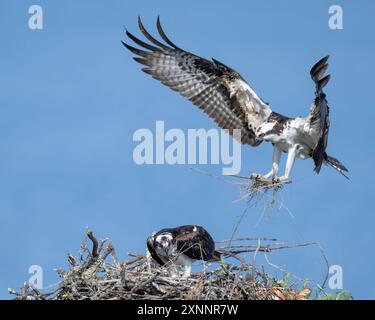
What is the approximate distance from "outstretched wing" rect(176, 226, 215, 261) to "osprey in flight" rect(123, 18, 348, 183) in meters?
1.07

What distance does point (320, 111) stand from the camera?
1287 cm

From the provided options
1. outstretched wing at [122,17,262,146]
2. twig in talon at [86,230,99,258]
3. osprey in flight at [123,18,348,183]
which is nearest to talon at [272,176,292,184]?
osprey in flight at [123,18,348,183]

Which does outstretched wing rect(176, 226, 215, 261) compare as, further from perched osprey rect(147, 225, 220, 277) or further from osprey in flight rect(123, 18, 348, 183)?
osprey in flight rect(123, 18, 348, 183)

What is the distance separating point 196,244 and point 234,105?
2337 mm

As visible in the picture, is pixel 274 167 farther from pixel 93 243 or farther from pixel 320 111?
pixel 93 243

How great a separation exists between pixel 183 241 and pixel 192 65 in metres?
2.70

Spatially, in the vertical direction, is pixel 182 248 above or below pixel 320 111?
below

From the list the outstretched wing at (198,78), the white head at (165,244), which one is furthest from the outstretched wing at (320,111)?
the white head at (165,244)

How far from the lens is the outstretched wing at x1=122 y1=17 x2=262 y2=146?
14008mm

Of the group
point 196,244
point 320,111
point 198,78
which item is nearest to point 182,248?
point 196,244

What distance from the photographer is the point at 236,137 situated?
46.0 ft

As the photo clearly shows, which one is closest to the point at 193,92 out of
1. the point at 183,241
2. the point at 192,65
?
the point at 192,65
